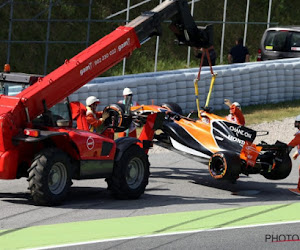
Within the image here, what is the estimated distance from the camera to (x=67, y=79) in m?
12.9

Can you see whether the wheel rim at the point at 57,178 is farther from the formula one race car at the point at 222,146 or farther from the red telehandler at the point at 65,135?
the formula one race car at the point at 222,146

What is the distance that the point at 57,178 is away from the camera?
12.4 metres

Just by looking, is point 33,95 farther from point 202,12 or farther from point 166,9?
point 202,12

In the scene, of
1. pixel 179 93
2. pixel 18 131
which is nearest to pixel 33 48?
→ pixel 179 93

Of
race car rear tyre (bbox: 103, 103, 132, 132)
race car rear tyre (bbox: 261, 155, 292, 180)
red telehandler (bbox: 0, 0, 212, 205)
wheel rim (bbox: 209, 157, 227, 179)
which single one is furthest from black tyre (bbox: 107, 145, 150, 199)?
race car rear tyre (bbox: 261, 155, 292, 180)

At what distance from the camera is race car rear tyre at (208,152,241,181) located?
14.0 meters

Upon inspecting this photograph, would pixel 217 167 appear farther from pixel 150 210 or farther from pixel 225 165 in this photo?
pixel 150 210

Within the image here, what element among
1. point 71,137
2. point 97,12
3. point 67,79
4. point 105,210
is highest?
point 97,12

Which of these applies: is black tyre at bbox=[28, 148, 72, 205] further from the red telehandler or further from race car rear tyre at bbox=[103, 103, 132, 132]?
race car rear tyre at bbox=[103, 103, 132, 132]

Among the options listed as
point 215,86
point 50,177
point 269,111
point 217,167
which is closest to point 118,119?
point 217,167

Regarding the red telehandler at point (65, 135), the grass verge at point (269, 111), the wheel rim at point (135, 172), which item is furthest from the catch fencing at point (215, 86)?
the wheel rim at point (135, 172)

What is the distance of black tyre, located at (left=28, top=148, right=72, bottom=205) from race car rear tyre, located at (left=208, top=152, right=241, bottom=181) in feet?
9.56

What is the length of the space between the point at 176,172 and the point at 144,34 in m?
3.72

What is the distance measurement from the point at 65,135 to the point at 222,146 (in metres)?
3.69
